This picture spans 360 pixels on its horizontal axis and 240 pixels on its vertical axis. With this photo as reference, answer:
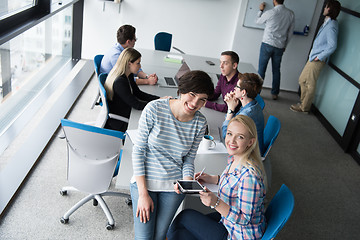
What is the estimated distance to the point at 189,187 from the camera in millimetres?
2115

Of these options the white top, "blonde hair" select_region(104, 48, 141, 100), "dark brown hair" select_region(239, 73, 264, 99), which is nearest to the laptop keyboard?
"blonde hair" select_region(104, 48, 141, 100)

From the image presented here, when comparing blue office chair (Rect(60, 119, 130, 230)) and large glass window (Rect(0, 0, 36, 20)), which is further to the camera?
large glass window (Rect(0, 0, 36, 20))

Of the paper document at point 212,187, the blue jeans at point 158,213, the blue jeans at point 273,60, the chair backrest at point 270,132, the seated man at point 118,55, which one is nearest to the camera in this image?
the blue jeans at point 158,213

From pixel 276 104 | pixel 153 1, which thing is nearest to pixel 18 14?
pixel 153 1

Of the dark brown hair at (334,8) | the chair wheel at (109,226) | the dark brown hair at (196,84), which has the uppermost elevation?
the dark brown hair at (334,8)

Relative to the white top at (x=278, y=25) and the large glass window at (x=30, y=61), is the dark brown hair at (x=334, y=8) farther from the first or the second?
the large glass window at (x=30, y=61)

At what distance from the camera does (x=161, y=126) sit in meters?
2.20

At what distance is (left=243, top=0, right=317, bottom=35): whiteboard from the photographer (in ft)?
21.5

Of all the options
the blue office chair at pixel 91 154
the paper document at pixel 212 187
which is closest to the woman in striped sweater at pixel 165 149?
the paper document at pixel 212 187

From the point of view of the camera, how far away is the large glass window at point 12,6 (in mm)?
3576

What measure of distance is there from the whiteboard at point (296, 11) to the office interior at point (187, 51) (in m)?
0.10

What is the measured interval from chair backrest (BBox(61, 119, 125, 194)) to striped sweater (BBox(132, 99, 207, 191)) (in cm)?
38

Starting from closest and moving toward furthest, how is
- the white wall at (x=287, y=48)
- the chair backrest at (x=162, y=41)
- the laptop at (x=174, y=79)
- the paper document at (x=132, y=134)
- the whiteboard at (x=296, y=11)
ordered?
1. the paper document at (x=132, y=134)
2. the laptop at (x=174, y=79)
3. the chair backrest at (x=162, y=41)
4. the whiteboard at (x=296, y=11)
5. the white wall at (x=287, y=48)

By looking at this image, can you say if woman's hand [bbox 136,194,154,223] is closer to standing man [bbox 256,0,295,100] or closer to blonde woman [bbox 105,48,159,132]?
blonde woman [bbox 105,48,159,132]
